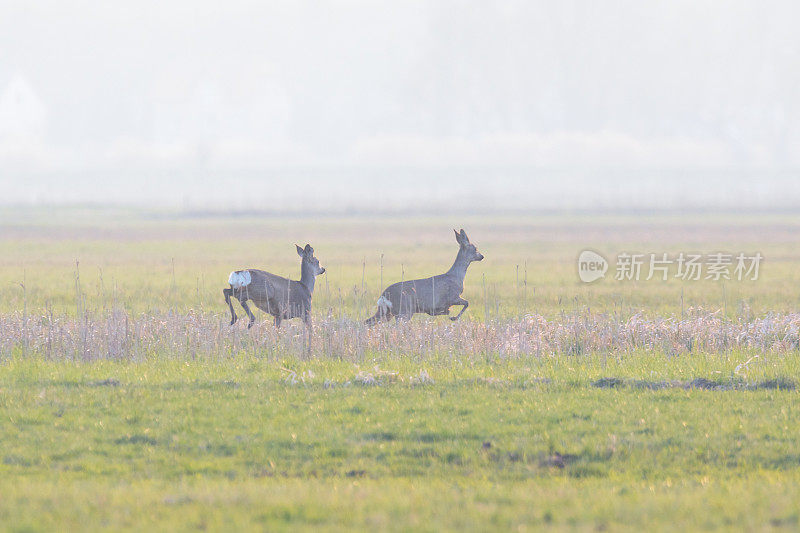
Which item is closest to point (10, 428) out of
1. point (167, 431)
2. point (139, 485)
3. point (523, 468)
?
point (167, 431)

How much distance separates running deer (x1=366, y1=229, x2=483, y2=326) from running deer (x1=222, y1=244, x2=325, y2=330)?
1710 mm

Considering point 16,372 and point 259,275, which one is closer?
point 16,372

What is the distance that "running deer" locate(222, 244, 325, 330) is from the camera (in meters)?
20.3

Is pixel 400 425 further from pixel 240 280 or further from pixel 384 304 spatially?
pixel 384 304

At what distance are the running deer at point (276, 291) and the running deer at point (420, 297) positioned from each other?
5.61ft

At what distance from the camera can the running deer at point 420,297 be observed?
857 inches

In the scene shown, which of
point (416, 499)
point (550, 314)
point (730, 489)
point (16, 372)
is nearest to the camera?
point (416, 499)

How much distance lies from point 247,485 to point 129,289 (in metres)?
32.8

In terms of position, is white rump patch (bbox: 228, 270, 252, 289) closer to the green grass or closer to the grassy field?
the grassy field

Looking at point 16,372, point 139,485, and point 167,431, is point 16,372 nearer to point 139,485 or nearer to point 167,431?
point 167,431

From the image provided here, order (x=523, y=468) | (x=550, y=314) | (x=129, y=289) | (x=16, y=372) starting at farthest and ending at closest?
(x=129, y=289)
(x=550, y=314)
(x=16, y=372)
(x=523, y=468)

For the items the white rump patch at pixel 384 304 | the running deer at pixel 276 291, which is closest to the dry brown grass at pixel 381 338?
the running deer at pixel 276 291

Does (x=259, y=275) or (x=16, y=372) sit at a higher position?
(x=259, y=275)

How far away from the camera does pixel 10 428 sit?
12617mm
